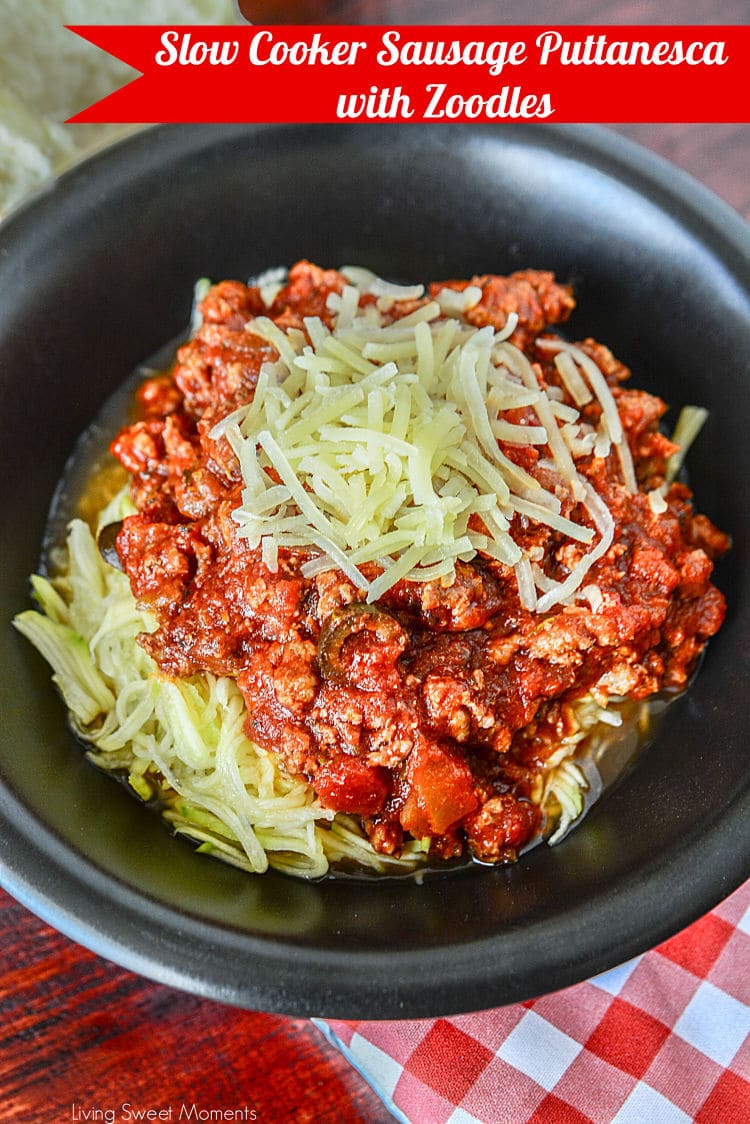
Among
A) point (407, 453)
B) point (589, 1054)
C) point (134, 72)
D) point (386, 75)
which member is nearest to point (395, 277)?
point (386, 75)

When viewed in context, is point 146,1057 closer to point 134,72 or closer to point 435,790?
point 435,790

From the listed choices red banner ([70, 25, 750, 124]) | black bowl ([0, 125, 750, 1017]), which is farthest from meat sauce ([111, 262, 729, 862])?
red banner ([70, 25, 750, 124])

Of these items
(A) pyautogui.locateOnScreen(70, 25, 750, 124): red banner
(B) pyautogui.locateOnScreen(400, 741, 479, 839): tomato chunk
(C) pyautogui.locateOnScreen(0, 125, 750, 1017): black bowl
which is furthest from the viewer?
(A) pyautogui.locateOnScreen(70, 25, 750, 124): red banner

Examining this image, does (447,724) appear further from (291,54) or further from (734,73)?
(734,73)

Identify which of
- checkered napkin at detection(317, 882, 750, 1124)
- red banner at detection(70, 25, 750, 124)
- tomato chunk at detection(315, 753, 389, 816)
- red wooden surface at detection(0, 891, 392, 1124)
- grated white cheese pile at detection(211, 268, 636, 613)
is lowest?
red wooden surface at detection(0, 891, 392, 1124)

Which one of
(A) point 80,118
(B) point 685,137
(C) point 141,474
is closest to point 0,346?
(C) point 141,474

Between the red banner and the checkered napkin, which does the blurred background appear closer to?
the red banner
